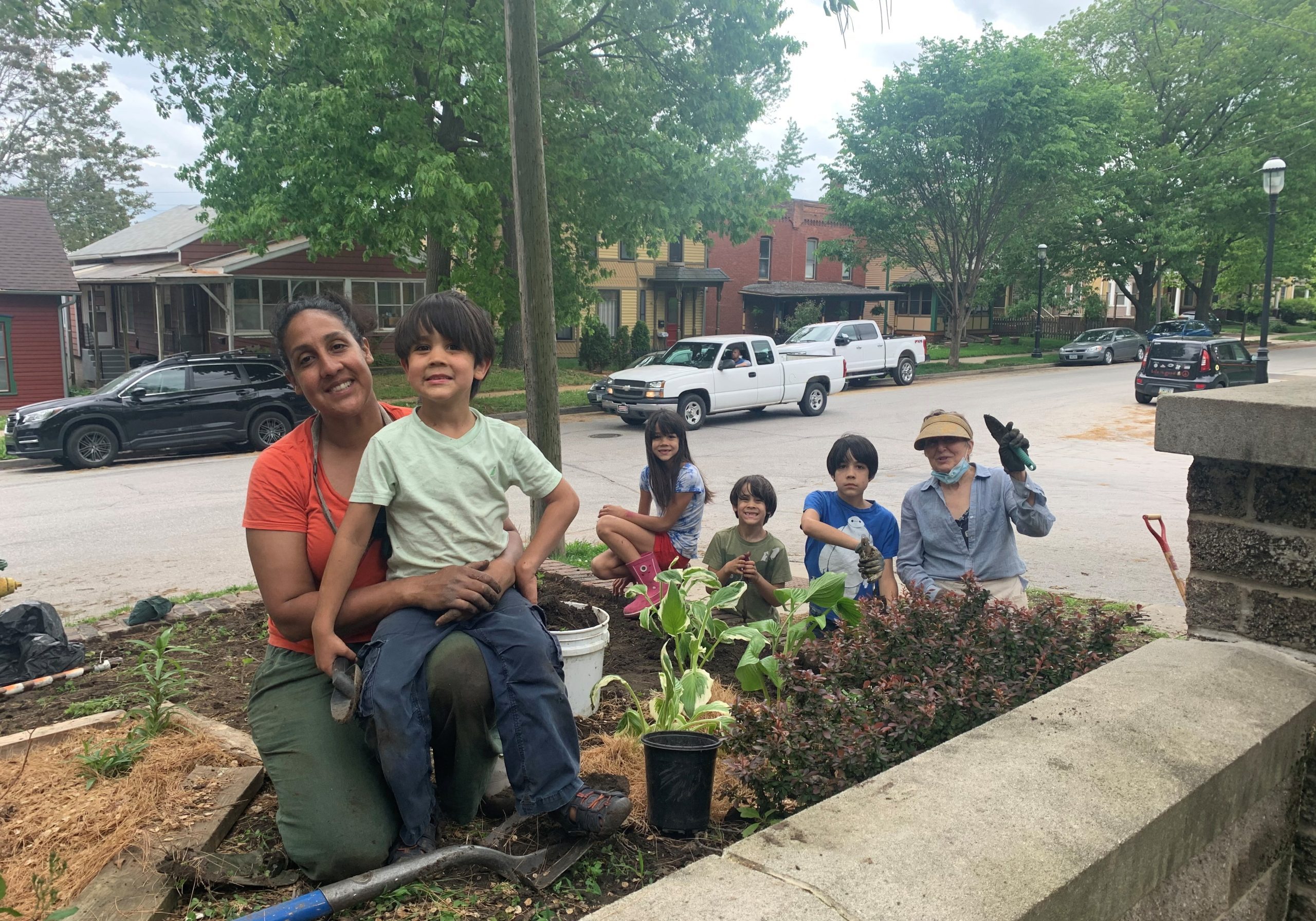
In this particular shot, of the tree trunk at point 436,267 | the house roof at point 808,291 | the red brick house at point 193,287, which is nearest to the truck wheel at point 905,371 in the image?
the tree trunk at point 436,267

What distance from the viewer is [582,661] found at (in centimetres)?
393

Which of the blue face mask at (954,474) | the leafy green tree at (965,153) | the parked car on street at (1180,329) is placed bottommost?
the blue face mask at (954,474)

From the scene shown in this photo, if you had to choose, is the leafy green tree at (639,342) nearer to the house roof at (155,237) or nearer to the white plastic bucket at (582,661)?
the house roof at (155,237)

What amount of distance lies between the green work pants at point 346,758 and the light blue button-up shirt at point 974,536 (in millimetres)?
2513

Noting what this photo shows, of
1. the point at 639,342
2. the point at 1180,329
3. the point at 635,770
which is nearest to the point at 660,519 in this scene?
the point at 635,770

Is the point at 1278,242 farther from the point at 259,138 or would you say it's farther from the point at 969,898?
the point at 969,898

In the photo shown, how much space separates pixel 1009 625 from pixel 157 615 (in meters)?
4.63

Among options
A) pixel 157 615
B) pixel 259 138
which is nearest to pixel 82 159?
pixel 259 138

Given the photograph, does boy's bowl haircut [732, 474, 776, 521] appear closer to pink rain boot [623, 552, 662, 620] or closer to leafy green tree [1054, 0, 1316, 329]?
pink rain boot [623, 552, 662, 620]

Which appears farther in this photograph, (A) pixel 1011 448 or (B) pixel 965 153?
(B) pixel 965 153

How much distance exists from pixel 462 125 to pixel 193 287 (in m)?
15.4

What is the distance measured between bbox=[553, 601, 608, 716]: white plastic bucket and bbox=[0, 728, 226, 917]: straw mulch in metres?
1.24

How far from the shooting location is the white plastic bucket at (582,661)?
3.87 m

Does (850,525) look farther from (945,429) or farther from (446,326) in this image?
(446,326)
